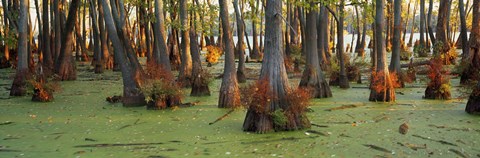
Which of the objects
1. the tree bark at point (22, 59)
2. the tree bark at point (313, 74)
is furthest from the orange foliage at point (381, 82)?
the tree bark at point (22, 59)

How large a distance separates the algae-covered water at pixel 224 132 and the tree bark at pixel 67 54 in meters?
4.61

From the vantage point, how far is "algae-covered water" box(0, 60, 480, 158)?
20.5 ft

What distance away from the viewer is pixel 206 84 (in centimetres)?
1185

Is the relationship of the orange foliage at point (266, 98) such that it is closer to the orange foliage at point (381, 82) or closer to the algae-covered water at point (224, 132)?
the algae-covered water at point (224, 132)

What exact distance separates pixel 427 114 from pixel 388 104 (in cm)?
135

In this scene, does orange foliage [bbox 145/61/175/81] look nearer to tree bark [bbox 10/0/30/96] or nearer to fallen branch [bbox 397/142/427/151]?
tree bark [bbox 10/0/30/96]

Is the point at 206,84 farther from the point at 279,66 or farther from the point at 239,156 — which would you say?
the point at 239,156

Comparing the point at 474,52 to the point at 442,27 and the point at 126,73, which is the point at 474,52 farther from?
the point at 442,27

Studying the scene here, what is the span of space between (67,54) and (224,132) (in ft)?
31.4

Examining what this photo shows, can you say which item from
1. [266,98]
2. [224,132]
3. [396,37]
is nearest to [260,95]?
[266,98]

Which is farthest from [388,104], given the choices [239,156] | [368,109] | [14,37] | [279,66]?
[14,37]

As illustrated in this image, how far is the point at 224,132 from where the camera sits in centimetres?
744

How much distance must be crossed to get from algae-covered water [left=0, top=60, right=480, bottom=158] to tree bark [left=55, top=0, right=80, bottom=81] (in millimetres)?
4612

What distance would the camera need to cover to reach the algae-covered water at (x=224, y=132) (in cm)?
626
